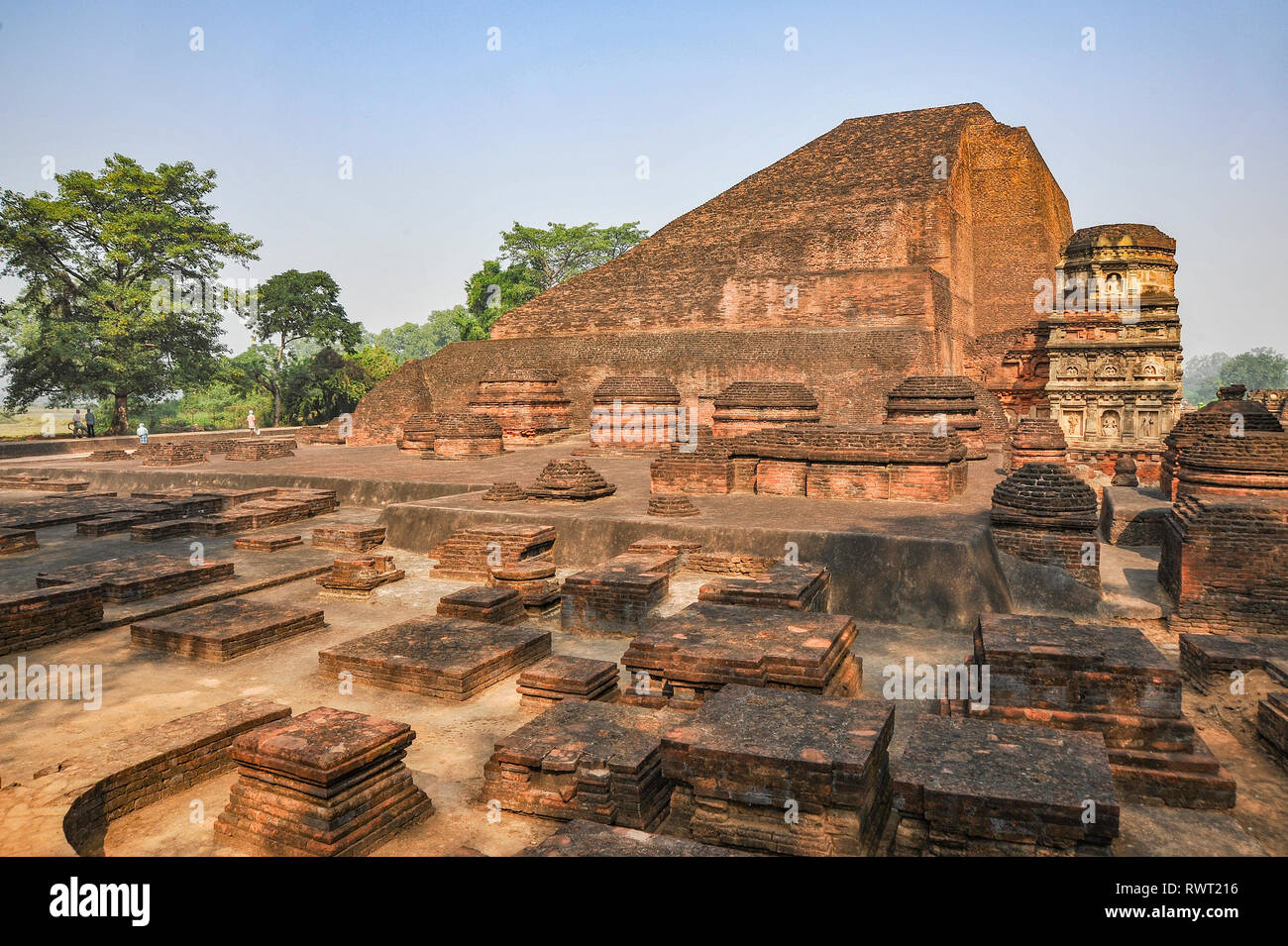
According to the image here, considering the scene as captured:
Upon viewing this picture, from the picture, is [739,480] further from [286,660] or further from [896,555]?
[286,660]

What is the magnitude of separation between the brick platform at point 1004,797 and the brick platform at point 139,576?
6501 millimetres

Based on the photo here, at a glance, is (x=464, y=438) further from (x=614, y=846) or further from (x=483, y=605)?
(x=614, y=846)

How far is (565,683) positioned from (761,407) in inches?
333

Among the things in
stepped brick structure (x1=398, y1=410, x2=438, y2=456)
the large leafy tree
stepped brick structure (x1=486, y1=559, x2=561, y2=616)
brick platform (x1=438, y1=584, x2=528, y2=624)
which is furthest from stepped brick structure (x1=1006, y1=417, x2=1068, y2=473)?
the large leafy tree

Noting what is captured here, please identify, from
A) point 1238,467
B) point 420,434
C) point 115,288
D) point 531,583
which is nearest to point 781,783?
point 531,583

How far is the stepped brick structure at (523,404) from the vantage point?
16547 millimetres

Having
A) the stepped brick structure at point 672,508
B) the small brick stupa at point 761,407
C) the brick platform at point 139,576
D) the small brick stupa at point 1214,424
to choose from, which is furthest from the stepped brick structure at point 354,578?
the small brick stupa at point 1214,424

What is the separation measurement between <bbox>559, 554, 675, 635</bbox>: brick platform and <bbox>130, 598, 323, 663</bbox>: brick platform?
2.08 metres

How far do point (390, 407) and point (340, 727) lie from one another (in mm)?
16877

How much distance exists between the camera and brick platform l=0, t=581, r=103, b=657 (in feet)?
18.3

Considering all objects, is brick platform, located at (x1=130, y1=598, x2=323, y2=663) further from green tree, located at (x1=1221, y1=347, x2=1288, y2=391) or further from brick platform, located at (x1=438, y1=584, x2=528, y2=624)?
green tree, located at (x1=1221, y1=347, x2=1288, y2=391)

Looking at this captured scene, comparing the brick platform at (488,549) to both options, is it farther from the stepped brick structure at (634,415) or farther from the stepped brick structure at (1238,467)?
the stepped brick structure at (634,415)
